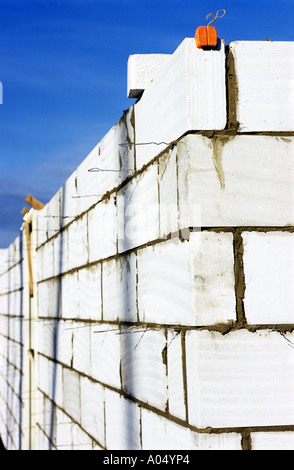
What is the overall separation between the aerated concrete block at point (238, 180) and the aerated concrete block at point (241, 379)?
39 centimetres

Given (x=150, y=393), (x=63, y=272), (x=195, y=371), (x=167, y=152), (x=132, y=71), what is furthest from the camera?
(x=63, y=272)

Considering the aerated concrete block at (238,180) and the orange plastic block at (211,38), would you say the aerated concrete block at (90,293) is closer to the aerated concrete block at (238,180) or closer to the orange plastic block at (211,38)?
the aerated concrete block at (238,180)

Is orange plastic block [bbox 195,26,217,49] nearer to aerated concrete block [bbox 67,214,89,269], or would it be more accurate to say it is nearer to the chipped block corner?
the chipped block corner

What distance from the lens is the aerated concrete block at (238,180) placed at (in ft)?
7.30

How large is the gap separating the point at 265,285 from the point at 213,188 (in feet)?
1.23

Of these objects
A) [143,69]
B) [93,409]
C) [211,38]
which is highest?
[143,69]

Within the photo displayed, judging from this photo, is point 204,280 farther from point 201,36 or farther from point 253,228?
point 201,36

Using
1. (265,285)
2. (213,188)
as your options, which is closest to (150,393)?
(265,285)

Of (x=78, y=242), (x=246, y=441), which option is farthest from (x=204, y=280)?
(x=78, y=242)

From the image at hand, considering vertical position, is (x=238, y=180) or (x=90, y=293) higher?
(x=238, y=180)

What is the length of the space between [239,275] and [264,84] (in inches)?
26.8

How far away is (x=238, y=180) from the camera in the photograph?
7.39ft

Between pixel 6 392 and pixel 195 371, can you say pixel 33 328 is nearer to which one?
pixel 6 392

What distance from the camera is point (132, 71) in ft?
9.86
